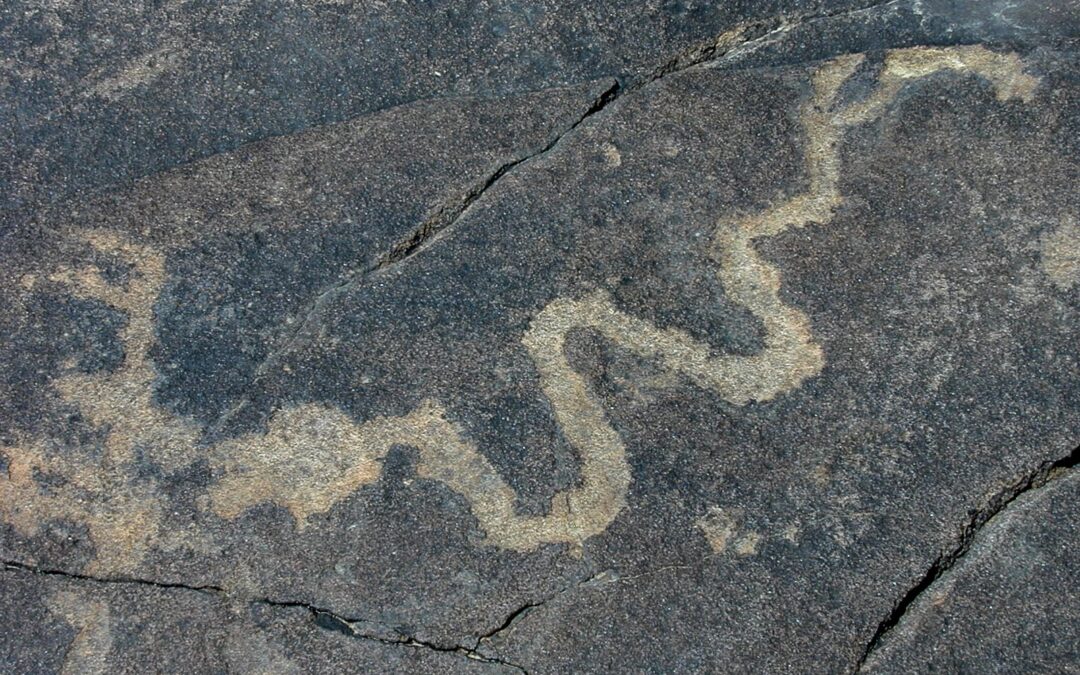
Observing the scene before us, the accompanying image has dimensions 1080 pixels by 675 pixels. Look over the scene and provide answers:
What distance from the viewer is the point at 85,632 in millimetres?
2443

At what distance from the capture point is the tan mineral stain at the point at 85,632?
2.41m

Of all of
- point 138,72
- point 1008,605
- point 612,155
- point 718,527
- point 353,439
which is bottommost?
point 1008,605

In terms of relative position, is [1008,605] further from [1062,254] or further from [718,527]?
[1062,254]

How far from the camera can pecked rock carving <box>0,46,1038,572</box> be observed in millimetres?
2541

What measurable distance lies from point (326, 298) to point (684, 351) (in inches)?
37.3

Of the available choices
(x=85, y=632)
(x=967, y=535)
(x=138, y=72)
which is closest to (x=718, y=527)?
(x=967, y=535)

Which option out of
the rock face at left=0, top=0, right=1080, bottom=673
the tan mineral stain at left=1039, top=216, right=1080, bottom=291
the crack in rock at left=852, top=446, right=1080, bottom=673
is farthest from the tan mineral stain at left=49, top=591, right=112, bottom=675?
the tan mineral stain at left=1039, top=216, right=1080, bottom=291

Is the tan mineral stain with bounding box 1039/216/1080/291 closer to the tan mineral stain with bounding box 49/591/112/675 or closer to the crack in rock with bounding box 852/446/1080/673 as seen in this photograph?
the crack in rock with bounding box 852/446/1080/673

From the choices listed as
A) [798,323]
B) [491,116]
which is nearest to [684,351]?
[798,323]

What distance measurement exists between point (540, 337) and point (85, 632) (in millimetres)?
1287

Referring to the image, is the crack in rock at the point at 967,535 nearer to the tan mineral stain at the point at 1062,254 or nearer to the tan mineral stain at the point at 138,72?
the tan mineral stain at the point at 1062,254

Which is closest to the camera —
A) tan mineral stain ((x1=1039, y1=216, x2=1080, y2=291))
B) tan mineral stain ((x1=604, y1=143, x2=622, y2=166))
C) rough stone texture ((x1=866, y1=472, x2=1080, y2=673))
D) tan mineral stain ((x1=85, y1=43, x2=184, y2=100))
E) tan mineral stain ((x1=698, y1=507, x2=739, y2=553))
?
rough stone texture ((x1=866, y1=472, x2=1080, y2=673))

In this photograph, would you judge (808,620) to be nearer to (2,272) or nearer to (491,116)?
(491,116)

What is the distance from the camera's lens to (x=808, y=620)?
242 cm
